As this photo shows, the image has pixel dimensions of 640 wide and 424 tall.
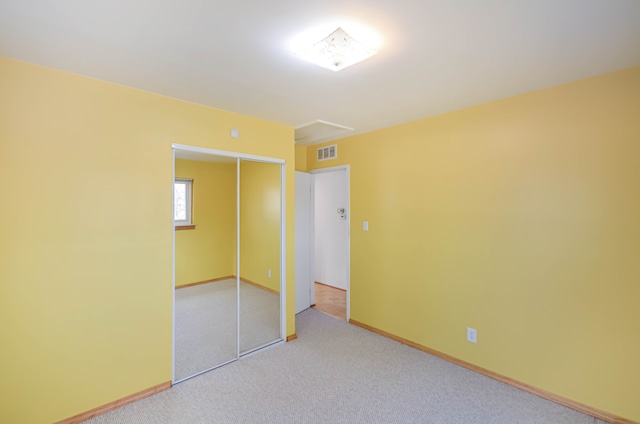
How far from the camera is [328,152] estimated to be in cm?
418

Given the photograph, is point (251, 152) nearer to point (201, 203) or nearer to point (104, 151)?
point (201, 203)

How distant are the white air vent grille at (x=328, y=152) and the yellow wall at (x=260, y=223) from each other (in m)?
1.05

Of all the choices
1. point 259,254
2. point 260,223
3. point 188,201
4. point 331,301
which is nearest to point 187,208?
→ point 188,201

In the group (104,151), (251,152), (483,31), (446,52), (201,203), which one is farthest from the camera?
(251,152)

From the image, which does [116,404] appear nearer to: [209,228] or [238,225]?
[209,228]

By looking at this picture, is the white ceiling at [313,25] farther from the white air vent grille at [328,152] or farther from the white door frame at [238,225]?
the white air vent grille at [328,152]

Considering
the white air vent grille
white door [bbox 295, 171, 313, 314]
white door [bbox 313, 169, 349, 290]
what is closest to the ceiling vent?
the white air vent grille

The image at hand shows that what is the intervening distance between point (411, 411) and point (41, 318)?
2.66 metres

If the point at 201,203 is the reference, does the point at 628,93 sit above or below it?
above

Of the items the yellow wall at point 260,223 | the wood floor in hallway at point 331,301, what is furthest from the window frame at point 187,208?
the wood floor in hallway at point 331,301

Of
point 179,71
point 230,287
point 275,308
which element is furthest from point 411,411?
point 179,71

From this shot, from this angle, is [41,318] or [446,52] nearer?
[446,52]

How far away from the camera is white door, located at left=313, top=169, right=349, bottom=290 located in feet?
17.3

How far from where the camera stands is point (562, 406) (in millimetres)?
2264
